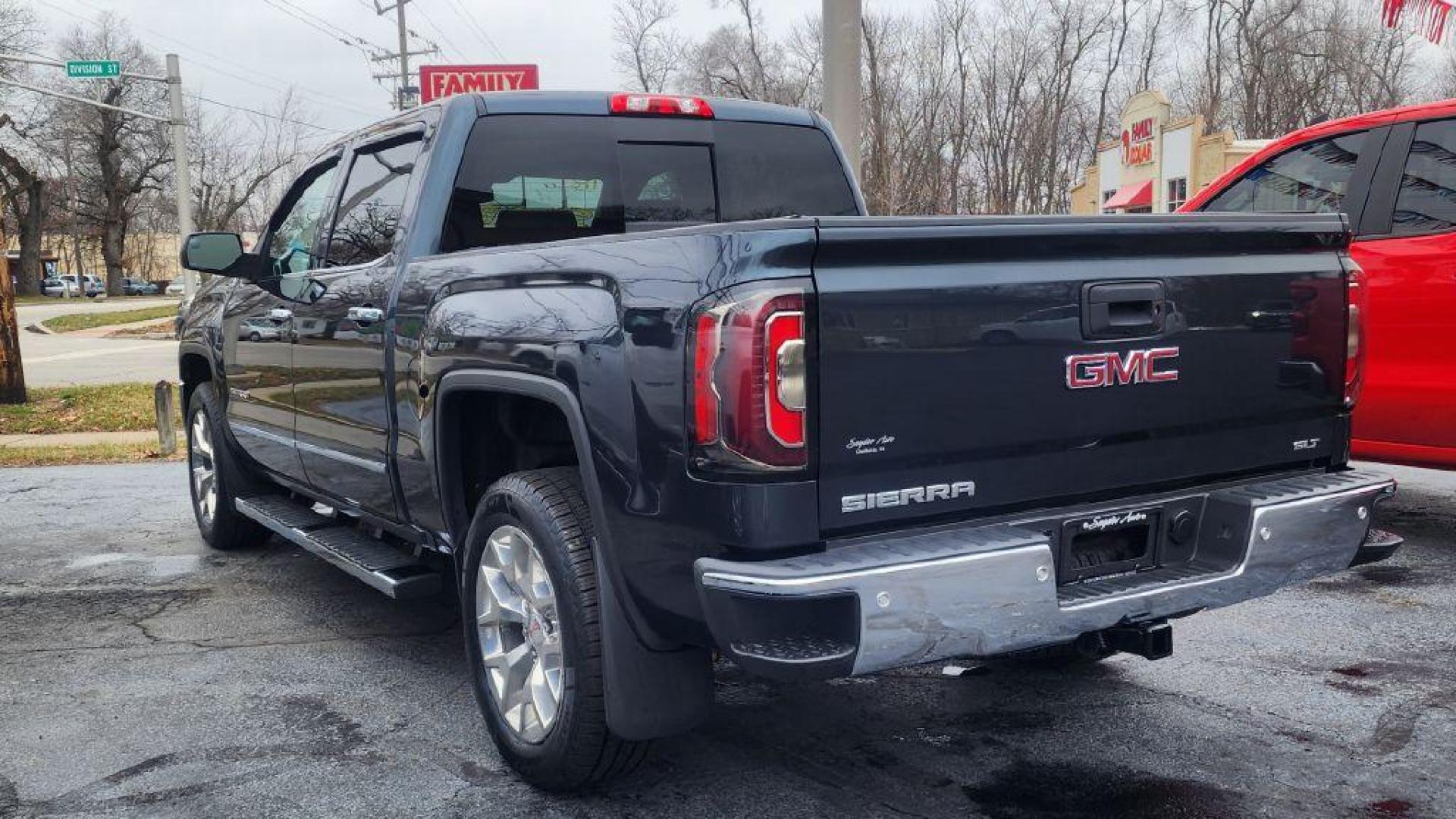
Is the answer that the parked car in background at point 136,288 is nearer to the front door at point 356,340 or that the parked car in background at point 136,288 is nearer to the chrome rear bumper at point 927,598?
the front door at point 356,340

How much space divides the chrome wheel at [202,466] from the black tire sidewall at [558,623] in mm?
3126

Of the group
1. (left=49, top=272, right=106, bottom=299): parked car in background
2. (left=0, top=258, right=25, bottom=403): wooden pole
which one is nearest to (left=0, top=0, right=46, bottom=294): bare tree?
(left=49, top=272, right=106, bottom=299): parked car in background

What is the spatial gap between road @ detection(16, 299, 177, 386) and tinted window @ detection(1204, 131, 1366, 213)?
1600cm

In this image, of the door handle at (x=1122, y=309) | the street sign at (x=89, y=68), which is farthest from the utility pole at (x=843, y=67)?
the street sign at (x=89, y=68)

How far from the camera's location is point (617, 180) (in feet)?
14.7

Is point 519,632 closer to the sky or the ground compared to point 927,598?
closer to the ground

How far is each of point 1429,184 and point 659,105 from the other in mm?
3490

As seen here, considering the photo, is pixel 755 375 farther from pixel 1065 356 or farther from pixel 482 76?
pixel 482 76

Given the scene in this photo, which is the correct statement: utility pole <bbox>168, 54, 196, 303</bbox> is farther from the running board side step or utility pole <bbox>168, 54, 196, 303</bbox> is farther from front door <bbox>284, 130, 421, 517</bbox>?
front door <bbox>284, 130, 421, 517</bbox>

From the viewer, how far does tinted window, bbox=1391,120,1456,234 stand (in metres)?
5.41

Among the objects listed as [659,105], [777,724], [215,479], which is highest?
[659,105]

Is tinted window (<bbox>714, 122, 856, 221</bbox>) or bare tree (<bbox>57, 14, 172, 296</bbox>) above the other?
bare tree (<bbox>57, 14, 172, 296</bbox>)

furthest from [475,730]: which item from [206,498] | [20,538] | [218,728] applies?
[20,538]

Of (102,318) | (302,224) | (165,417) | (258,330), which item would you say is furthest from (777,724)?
(102,318)
